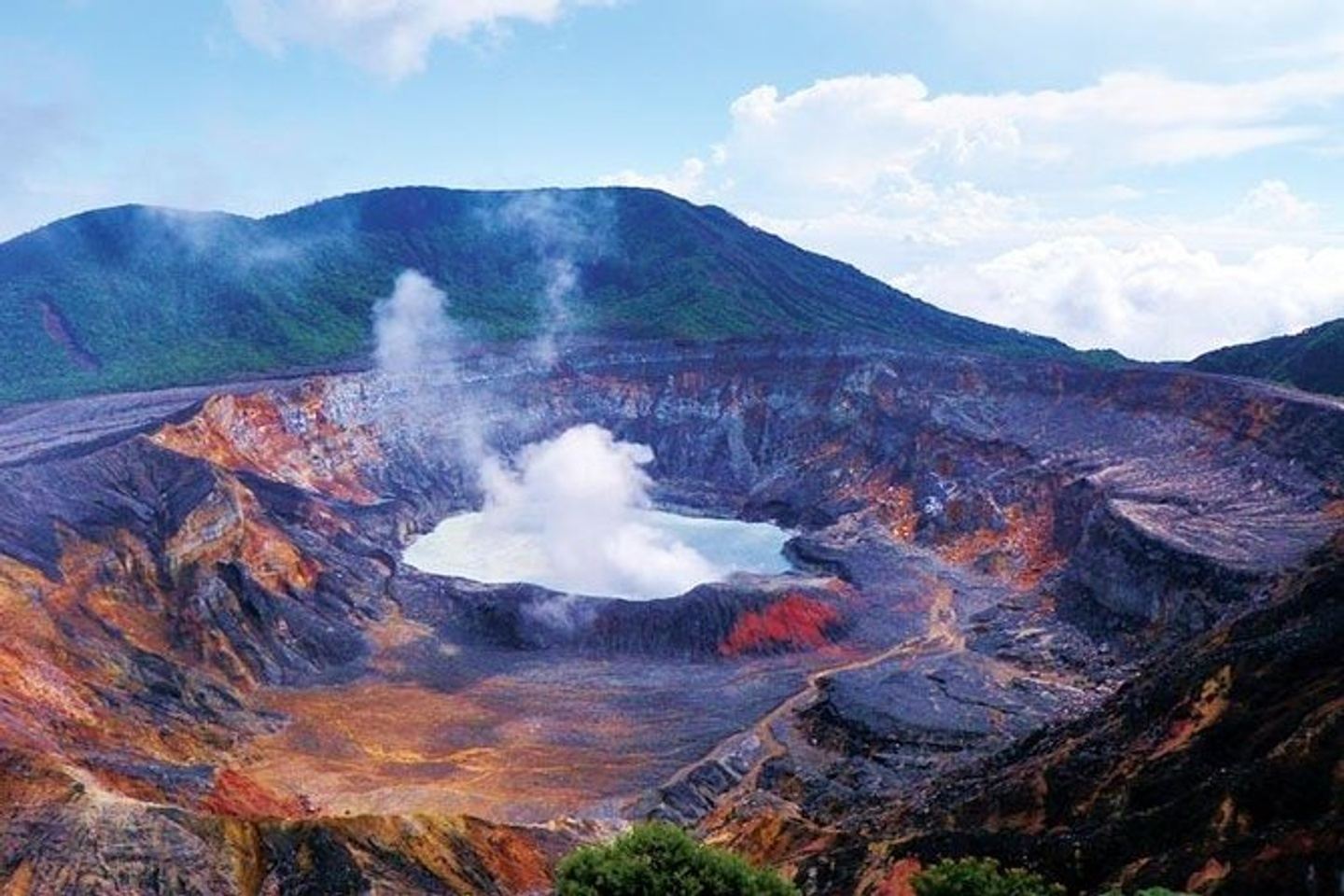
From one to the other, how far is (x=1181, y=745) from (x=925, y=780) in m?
18.4

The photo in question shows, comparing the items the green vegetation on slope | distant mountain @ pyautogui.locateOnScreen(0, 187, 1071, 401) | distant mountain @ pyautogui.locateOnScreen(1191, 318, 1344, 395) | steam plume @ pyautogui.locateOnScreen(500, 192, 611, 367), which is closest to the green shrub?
the green vegetation on slope

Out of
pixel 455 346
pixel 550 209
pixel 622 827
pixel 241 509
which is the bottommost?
pixel 622 827

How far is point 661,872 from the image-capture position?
86.0 feet

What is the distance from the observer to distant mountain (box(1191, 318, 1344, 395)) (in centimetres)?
10150

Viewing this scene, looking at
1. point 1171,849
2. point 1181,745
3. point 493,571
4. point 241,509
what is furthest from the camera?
point 493,571

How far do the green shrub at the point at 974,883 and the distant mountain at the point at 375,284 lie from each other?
338 ft

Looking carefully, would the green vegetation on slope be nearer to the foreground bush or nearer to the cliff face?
the cliff face

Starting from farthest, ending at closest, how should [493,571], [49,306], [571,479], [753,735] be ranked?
[49,306], [571,479], [493,571], [753,735]

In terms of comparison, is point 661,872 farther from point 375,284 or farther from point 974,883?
point 375,284

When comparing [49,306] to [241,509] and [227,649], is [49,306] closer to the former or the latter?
[241,509]

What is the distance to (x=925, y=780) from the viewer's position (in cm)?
4825

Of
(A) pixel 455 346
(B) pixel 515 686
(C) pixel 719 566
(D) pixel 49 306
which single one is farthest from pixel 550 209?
(B) pixel 515 686

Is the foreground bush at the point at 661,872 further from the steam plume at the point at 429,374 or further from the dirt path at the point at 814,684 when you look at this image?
the steam plume at the point at 429,374

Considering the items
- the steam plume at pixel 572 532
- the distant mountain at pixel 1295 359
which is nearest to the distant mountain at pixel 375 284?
the distant mountain at pixel 1295 359
